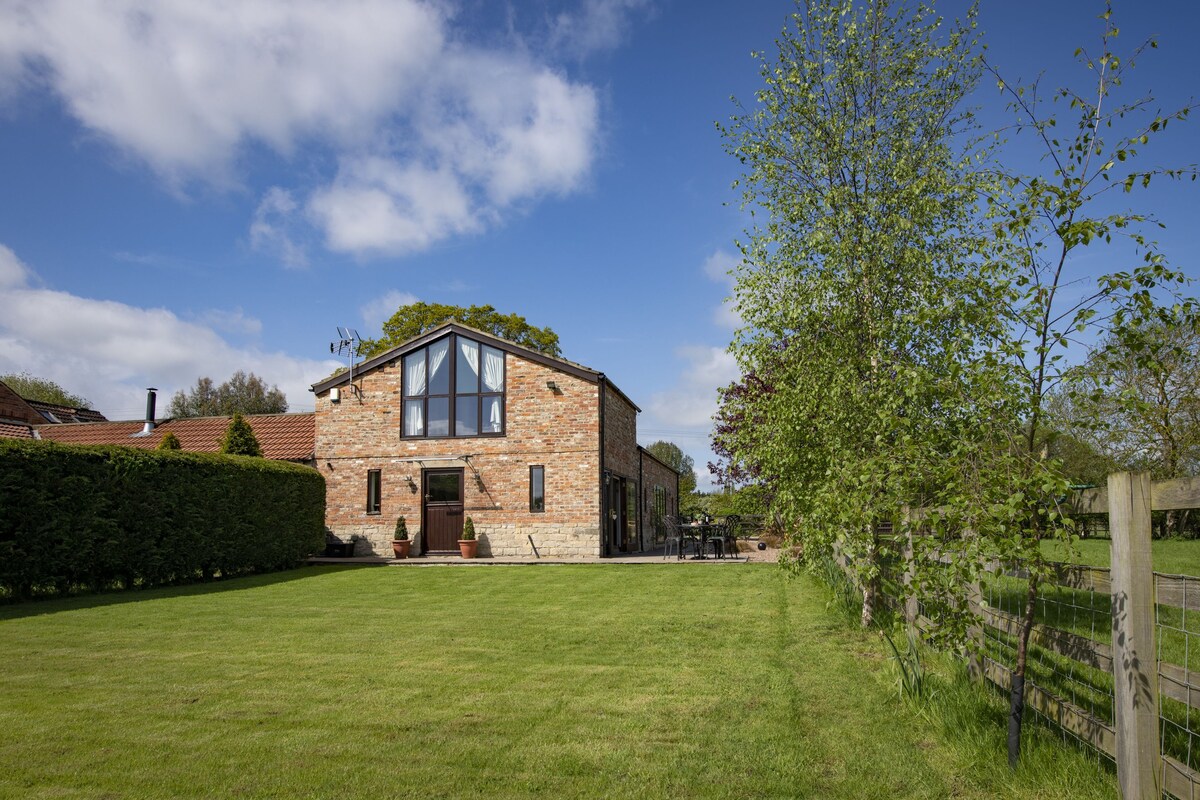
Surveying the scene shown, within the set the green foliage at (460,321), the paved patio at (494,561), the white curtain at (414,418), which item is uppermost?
the green foliage at (460,321)

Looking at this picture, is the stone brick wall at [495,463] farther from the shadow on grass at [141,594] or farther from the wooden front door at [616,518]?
the shadow on grass at [141,594]

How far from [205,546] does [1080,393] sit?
15524 millimetres

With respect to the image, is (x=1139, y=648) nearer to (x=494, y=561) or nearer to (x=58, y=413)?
(x=494, y=561)

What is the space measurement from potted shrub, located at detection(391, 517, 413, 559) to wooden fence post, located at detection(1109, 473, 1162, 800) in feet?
61.0

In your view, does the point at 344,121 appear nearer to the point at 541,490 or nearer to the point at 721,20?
the point at 721,20

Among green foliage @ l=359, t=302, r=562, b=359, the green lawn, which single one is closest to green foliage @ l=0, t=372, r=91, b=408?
green foliage @ l=359, t=302, r=562, b=359

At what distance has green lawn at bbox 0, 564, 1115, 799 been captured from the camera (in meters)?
3.94

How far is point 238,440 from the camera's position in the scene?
19422 mm

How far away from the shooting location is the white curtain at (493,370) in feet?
67.7

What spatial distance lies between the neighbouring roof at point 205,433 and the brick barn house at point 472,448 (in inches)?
68.0

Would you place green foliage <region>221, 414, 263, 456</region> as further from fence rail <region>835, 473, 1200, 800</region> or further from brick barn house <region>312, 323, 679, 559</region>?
fence rail <region>835, 473, 1200, 800</region>

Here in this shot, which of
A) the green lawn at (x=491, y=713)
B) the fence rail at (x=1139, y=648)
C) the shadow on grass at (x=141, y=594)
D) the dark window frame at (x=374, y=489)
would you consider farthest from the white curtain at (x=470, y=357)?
the fence rail at (x=1139, y=648)

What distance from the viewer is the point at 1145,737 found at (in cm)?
317

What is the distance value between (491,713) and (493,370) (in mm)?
15948
